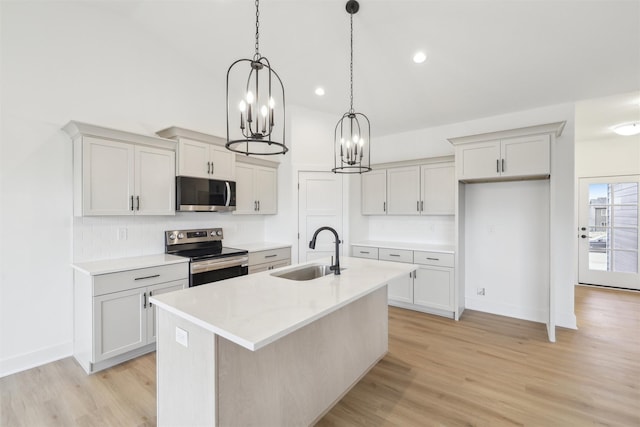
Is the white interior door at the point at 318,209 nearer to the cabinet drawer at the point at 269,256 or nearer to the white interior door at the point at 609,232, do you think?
the cabinet drawer at the point at 269,256

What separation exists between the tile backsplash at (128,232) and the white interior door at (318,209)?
1.13 m

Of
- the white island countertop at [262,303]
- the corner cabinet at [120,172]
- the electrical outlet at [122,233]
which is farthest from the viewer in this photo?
the electrical outlet at [122,233]

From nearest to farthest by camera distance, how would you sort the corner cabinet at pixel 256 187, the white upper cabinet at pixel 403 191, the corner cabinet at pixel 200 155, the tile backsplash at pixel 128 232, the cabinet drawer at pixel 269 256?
the tile backsplash at pixel 128 232, the corner cabinet at pixel 200 155, the cabinet drawer at pixel 269 256, the corner cabinet at pixel 256 187, the white upper cabinet at pixel 403 191

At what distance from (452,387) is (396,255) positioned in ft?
6.76

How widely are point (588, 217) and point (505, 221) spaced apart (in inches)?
115

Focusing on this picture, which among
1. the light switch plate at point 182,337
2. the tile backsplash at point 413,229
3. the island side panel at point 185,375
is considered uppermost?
the tile backsplash at point 413,229

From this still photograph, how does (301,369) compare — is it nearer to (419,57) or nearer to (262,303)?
(262,303)

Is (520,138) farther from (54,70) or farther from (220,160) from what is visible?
(54,70)

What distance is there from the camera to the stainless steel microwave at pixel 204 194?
11.4ft

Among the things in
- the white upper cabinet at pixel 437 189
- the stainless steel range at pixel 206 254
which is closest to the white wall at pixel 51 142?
the stainless steel range at pixel 206 254

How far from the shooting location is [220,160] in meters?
3.88

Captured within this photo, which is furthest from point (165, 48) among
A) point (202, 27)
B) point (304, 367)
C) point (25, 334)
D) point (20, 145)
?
point (304, 367)

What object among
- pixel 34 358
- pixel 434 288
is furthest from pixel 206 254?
pixel 434 288

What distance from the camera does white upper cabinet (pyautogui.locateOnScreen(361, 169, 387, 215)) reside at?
4.77 meters
